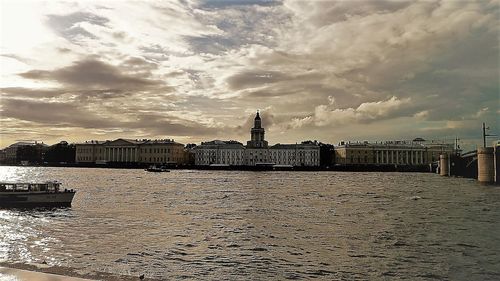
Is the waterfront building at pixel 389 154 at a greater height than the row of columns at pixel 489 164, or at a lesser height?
greater

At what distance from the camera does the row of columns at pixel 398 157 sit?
136 meters

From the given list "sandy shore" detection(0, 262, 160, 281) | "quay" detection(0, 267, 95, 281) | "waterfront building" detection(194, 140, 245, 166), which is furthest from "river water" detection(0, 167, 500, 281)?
"waterfront building" detection(194, 140, 245, 166)

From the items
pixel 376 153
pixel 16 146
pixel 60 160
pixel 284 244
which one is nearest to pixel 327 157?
pixel 376 153

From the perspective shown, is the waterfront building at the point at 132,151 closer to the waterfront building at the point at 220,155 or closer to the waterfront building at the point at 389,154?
the waterfront building at the point at 220,155

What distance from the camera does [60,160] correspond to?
14988cm

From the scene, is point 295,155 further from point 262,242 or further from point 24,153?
point 262,242

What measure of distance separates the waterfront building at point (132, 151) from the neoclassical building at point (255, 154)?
800 centimetres

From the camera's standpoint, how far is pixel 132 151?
139 metres

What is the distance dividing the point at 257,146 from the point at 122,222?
122m

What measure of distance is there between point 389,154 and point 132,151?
2845 inches

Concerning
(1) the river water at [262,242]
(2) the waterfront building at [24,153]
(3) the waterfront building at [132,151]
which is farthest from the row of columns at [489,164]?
(2) the waterfront building at [24,153]

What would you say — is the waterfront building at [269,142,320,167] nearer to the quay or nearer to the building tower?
the building tower

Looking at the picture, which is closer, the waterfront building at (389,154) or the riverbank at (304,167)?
the riverbank at (304,167)

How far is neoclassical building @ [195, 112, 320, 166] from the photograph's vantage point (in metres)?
140
